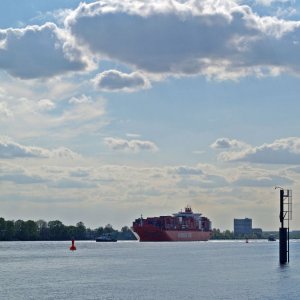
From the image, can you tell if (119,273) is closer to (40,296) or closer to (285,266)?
(285,266)

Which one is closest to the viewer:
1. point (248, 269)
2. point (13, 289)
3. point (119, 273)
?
point (13, 289)

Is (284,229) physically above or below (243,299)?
above

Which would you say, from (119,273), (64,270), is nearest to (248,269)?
(119,273)

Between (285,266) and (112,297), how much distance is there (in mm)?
46306

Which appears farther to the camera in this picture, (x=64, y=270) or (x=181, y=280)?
(x=64, y=270)

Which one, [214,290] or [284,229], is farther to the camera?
[284,229]

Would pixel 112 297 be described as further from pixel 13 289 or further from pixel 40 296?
pixel 13 289

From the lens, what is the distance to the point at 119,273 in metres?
96.3

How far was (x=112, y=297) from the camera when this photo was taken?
213 ft

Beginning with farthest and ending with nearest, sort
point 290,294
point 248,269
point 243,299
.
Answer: point 248,269 → point 290,294 → point 243,299

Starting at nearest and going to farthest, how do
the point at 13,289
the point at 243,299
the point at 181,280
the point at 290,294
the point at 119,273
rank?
1. the point at 243,299
2. the point at 290,294
3. the point at 13,289
4. the point at 181,280
5. the point at 119,273

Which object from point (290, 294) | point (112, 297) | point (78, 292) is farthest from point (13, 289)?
point (290, 294)

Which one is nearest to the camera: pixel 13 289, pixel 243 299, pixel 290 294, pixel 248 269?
pixel 243 299

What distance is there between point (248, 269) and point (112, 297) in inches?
1680
